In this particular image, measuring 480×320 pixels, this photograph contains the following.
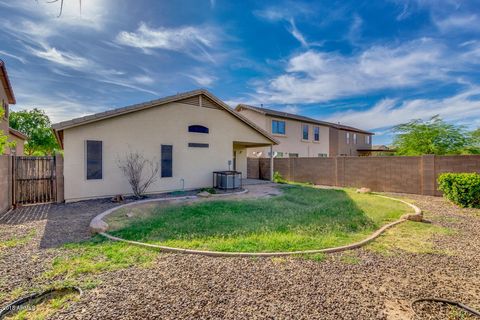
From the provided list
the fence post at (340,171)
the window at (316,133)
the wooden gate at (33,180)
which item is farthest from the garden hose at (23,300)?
the window at (316,133)

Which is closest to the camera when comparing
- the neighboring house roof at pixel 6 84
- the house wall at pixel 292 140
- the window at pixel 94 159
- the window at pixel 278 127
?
the window at pixel 94 159

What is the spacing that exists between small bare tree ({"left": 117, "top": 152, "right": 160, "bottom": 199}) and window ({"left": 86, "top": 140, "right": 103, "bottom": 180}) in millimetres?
751

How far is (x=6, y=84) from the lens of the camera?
54.9 feet

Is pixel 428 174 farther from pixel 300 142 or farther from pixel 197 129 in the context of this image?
pixel 300 142

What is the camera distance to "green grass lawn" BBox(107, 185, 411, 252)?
4900mm

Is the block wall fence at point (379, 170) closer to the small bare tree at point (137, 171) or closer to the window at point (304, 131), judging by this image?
the window at point (304, 131)

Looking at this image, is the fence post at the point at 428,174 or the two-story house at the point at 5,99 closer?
the fence post at the point at 428,174

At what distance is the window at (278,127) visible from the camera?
22.0 metres

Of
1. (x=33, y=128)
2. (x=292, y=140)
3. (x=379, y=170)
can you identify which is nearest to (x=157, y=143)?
(x=379, y=170)

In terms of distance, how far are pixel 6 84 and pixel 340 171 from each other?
79.0 feet

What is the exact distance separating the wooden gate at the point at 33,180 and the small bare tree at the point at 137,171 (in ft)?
8.10

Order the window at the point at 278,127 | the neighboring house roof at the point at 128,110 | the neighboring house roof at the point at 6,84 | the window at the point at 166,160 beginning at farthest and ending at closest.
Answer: the window at the point at 278,127 < the neighboring house roof at the point at 6,84 < the window at the point at 166,160 < the neighboring house roof at the point at 128,110

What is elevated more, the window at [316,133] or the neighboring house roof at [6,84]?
the neighboring house roof at [6,84]

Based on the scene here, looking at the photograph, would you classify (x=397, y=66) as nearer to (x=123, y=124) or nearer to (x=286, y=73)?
(x=286, y=73)
